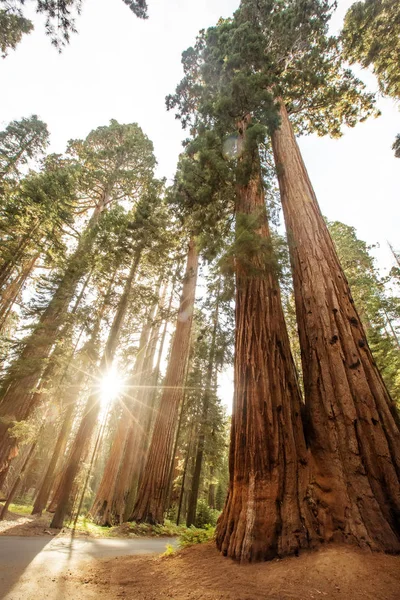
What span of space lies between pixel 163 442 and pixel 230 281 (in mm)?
6606

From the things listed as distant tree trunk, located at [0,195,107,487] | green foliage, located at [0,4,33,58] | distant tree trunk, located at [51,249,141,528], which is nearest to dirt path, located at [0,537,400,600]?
distant tree trunk, located at [51,249,141,528]

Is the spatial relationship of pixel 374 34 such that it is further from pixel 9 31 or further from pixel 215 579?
pixel 215 579

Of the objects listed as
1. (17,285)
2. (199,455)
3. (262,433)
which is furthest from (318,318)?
(17,285)

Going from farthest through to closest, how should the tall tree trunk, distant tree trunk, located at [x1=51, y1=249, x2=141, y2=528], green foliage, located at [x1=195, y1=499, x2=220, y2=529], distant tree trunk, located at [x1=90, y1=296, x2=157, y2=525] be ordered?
green foliage, located at [x1=195, y1=499, x2=220, y2=529] → the tall tree trunk → distant tree trunk, located at [x1=90, y1=296, x2=157, y2=525] → distant tree trunk, located at [x1=51, y1=249, x2=141, y2=528]

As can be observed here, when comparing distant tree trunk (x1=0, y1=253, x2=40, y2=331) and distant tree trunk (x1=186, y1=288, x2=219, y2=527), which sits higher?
distant tree trunk (x1=0, y1=253, x2=40, y2=331)

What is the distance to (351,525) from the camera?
2.61 meters

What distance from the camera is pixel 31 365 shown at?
33.4 feet

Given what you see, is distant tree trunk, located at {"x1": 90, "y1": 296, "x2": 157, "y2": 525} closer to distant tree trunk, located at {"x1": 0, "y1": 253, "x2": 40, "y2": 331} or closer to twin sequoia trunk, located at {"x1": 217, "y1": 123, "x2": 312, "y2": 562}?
twin sequoia trunk, located at {"x1": 217, "y1": 123, "x2": 312, "y2": 562}

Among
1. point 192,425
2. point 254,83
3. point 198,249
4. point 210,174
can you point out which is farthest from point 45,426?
point 254,83

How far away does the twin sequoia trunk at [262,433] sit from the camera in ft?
9.29

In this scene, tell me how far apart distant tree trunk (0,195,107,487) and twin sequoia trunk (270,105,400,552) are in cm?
954

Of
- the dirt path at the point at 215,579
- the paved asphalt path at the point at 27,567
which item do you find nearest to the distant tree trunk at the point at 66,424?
the paved asphalt path at the point at 27,567

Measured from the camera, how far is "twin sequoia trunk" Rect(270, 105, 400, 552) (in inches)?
105

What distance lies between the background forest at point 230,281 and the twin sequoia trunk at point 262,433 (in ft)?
0.07
